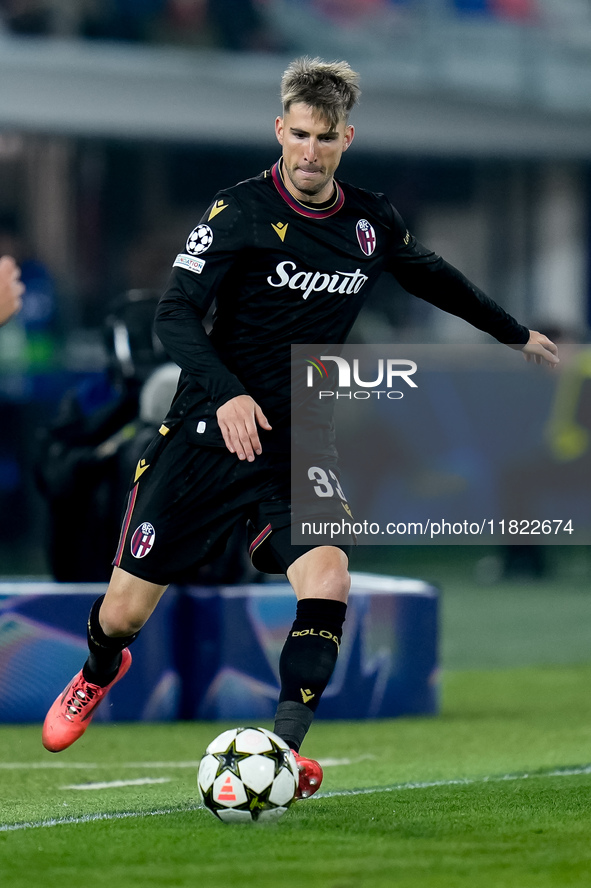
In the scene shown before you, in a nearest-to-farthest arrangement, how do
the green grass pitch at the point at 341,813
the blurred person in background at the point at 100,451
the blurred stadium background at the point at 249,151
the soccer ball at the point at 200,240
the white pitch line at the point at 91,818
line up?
1. the green grass pitch at the point at 341,813
2. the white pitch line at the point at 91,818
3. the soccer ball at the point at 200,240
4. the blurred person in background at the point at 100,451
5. the blurred stadium background at the point at 249,151

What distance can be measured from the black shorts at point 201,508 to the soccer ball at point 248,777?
24.8 inches

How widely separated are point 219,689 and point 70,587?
82 centimetres

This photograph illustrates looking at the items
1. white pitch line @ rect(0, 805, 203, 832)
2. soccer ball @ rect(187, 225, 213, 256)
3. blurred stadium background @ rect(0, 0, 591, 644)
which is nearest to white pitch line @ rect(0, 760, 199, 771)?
white pitch line @ rect(0, 805, 203, 832)

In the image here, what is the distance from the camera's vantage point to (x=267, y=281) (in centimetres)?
440

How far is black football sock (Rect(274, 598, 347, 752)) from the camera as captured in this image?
4.11m

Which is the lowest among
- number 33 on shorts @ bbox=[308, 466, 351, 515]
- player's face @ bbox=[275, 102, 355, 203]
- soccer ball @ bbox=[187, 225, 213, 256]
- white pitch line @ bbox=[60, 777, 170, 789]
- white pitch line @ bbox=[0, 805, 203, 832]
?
white pitch line @ bbox=[60, 777, 170, 789]

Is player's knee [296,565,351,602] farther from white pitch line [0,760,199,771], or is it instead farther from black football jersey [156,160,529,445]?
white pitch line [0,760,199,771]

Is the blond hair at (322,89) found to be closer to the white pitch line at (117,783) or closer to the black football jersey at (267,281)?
the black football jersey at (267,281)

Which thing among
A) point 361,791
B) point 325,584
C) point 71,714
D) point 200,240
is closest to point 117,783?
point 71,714

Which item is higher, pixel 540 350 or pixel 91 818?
pixel 540 350

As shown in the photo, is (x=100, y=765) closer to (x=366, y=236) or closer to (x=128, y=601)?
(x=128, y=601)

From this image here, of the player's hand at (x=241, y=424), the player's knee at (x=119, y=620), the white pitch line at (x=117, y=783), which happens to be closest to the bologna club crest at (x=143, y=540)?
the player's knee at (x=119, y=620)

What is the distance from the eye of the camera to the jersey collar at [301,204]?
14.4 feet

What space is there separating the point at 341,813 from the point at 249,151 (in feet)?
40.5
